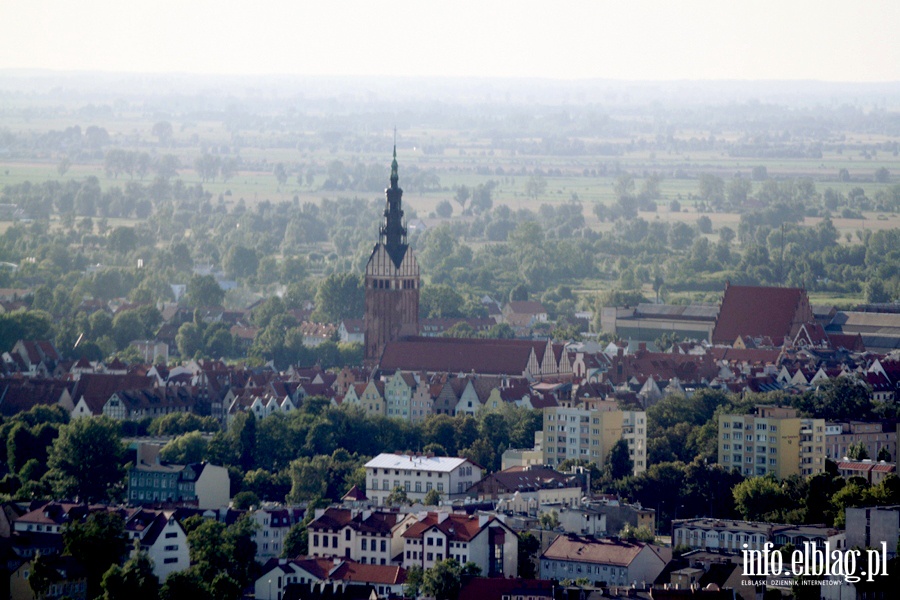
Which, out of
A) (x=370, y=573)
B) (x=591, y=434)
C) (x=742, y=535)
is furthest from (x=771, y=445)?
(x=370, y=573)

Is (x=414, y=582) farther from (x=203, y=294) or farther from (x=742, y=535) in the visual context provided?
(x=203, y=294)

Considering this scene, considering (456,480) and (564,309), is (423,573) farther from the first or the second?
(564,309)

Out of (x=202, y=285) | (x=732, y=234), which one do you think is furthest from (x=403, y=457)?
(x=732, y=234)

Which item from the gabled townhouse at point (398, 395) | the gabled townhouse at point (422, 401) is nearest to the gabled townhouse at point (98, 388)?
the gabled townhouse at point (398, 395)

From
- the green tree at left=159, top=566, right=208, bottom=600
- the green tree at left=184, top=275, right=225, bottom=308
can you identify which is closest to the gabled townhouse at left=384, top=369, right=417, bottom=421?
the green tree at left=159, top=566, right=208, bottom=600

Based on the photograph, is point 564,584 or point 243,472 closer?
point 564,584

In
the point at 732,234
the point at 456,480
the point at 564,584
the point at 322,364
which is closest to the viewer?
the point at 564,584

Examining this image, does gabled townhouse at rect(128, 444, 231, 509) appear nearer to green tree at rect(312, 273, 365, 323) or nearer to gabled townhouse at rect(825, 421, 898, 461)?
A: gabled townhouse at rect(825, 421, 898, 461)

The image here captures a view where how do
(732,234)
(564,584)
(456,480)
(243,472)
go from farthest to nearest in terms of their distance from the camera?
(732,234) < (243,472) < (456,480) < (564,584)

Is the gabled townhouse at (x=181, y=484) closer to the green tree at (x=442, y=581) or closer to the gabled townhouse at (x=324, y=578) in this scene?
the gabled townhouse at (x=324, y=578)
